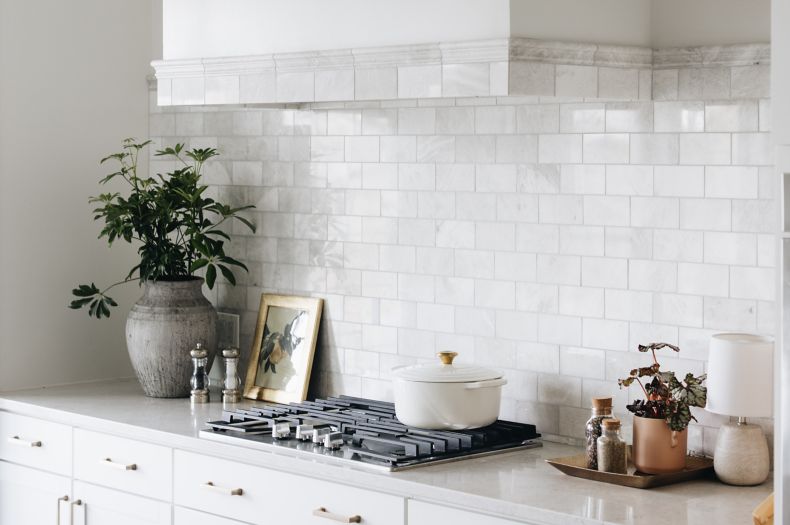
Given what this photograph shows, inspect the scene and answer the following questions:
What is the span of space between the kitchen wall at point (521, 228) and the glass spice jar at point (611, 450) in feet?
0.94

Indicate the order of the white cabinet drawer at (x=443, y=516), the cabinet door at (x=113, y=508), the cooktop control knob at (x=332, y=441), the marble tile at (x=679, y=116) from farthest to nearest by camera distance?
the cabinet door at (x=113, y=508) → the cooktop control knob at (x=332, y=441) → the marble tile at (x=679, y=116) → the white cabinet drawer at (x=443, y=516)

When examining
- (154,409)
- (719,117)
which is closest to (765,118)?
(719,117)

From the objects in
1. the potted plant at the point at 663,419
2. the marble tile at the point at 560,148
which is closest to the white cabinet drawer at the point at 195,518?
the potted plant at the point at 663,419

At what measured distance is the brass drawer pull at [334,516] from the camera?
9.90 ft

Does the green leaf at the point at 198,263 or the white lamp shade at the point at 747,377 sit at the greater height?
the green leaf at the point at 198,263

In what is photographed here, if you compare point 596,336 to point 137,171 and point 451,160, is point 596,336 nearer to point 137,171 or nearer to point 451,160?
point 451,160

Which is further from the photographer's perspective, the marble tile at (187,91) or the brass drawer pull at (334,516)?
the marble tile at (187,91)

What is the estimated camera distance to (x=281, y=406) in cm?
387

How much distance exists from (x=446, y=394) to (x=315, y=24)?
1.09 metres

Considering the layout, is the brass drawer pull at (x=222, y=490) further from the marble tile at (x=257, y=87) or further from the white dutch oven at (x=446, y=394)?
the marble tile at (x=257, y=87)

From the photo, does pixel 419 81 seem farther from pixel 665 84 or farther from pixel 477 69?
pixel 665 84

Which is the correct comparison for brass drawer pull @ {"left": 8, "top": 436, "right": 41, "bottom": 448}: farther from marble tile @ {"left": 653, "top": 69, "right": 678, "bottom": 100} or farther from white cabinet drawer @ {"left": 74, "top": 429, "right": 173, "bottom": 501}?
marble tile @ {"left": 653, "top": 69, "right": 678, "bottom": 100}

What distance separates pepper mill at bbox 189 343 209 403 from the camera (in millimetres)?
3957

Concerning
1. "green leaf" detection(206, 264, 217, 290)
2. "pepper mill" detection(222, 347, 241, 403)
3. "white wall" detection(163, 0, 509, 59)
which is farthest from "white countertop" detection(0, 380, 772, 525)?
"white wall" detection(163, 0, 509, 59)
